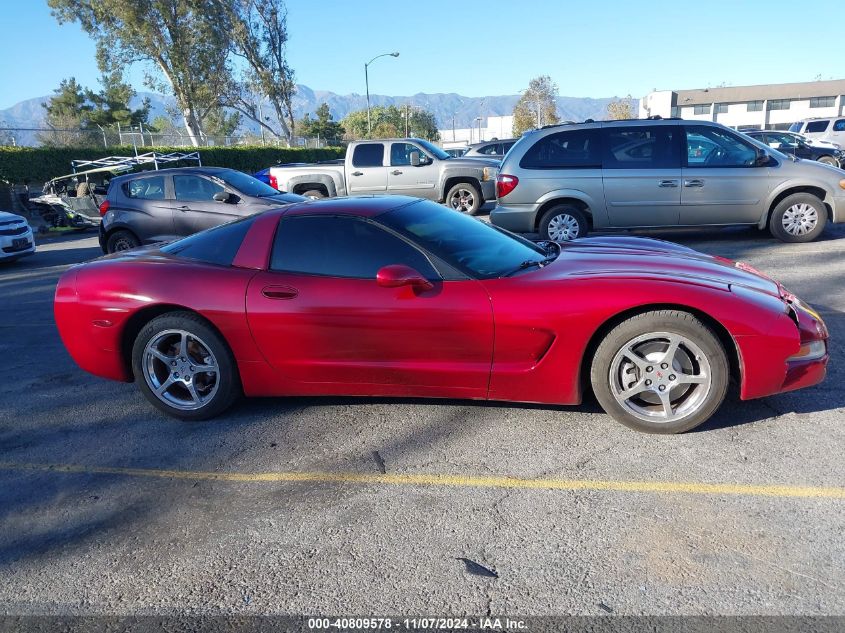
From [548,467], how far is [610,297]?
98 cm

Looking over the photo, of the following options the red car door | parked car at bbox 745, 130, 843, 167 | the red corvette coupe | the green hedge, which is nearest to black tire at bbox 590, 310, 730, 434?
the red corvette coupe

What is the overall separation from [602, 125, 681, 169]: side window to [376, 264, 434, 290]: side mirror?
6181 millimetres

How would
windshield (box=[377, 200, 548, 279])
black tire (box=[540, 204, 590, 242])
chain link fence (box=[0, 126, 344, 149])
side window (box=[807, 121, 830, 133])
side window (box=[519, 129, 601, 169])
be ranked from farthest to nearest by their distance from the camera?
side window (box=[807, 121, 830, 133]) < chain link fence (box=[0, 126, 344, 149]) < black tire (box=[540, 204, 590, 242]) < side window (box=[519, 129, 601, 169]) < windshield (box=[377, 200, 548, 279])

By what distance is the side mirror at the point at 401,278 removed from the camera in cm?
356

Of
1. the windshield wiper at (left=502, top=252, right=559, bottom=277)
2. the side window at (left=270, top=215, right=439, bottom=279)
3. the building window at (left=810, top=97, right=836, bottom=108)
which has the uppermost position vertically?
the building window at (left=810, top=97, right=836, bottom=108)

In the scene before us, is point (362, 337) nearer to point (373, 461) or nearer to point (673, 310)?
point (373, 461)

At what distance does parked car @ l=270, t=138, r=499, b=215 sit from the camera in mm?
13852

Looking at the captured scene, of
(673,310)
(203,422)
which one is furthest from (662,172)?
(203,422)

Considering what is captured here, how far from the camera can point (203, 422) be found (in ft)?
13.4

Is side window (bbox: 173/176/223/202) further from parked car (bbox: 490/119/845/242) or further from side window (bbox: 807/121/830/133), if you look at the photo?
side window (bbox: 807/121/830/133)

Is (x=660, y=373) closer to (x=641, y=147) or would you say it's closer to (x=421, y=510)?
(x=421, y=510)

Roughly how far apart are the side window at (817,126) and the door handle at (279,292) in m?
27.8

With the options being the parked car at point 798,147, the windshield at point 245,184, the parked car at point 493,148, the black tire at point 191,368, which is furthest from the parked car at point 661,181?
the parked car at point 798,147

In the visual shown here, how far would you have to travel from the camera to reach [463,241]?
4.03 meters
